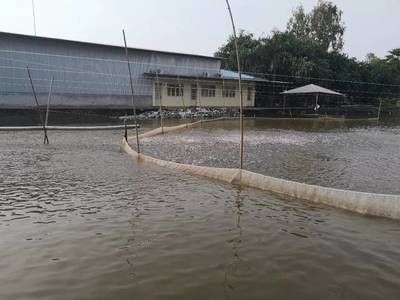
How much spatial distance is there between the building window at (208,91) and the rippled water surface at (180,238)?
90.0 feet

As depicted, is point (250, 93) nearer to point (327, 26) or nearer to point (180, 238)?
point (327, 26)

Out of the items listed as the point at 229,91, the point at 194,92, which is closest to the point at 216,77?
the point at 194,92

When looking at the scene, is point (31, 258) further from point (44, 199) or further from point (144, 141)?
point (144, 141)

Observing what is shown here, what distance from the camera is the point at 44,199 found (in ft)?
28.7

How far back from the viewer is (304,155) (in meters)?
14.9

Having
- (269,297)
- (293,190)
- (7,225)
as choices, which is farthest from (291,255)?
(7,225)

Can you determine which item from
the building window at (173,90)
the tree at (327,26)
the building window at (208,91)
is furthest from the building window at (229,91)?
the tree at (327,26)

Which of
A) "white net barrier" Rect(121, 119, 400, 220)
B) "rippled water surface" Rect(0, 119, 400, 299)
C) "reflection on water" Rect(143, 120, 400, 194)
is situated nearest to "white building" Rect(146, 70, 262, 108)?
"reflection on water" Rect(143, 120, 400, 194)

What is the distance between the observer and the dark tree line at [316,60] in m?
42.4

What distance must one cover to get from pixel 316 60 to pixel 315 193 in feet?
126

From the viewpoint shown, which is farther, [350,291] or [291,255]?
[291,255]

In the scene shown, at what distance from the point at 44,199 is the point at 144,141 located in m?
10.4

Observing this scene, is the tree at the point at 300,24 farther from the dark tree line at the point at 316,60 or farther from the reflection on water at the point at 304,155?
the reflection on water at the point at 304,155

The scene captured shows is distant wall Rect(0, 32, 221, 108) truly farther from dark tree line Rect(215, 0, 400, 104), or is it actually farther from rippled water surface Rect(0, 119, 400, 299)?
rippled water surface Rect(0, 119, 400, 299)
